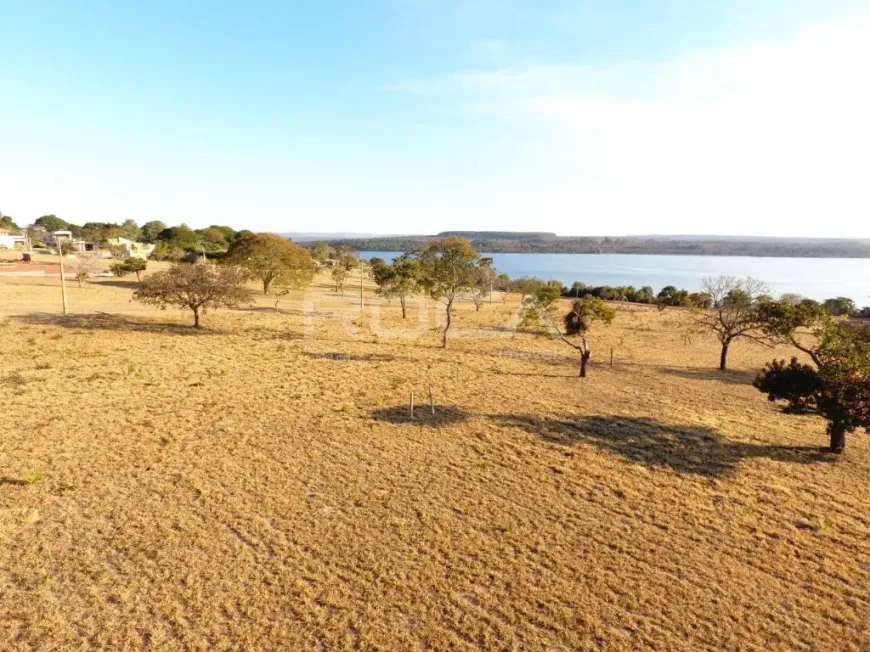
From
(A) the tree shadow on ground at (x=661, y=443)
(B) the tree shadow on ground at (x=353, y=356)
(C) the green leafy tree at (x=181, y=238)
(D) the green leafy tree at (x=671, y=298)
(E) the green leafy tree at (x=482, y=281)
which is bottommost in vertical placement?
(A) the tree shadow on ground at (x=661, y=443)

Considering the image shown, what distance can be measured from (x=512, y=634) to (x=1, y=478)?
39.2 ft

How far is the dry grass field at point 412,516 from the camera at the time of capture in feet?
23.4

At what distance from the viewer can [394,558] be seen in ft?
28.1

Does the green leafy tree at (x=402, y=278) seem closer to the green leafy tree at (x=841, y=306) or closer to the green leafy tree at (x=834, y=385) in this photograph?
the green leafy tree at (x=834, y=385)

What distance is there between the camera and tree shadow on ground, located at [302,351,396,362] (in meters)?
24.6

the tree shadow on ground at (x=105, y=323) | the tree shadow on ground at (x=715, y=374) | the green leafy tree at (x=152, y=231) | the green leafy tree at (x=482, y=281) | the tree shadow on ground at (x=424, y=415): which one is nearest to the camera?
the tree shadow on ground at (x=424, y=415)

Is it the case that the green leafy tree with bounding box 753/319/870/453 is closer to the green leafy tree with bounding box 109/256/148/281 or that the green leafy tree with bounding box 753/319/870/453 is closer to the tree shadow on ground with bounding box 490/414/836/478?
the tree shadow on ground with bounding box 490/414/836/478

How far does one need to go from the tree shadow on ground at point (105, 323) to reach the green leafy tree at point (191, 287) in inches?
55.1

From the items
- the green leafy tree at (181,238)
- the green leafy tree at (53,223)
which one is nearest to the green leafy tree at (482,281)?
the green leafy tree at (181,238)

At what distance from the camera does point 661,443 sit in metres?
14.3

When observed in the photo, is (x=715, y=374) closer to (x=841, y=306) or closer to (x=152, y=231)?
(x=841, y=306)

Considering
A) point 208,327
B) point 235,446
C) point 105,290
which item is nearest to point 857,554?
point 235,446

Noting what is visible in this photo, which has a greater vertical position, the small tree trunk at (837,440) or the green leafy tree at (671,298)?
the green leafy tree at (671,298)

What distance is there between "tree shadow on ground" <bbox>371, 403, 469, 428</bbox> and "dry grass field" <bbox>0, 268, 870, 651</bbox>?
0.12 meters
